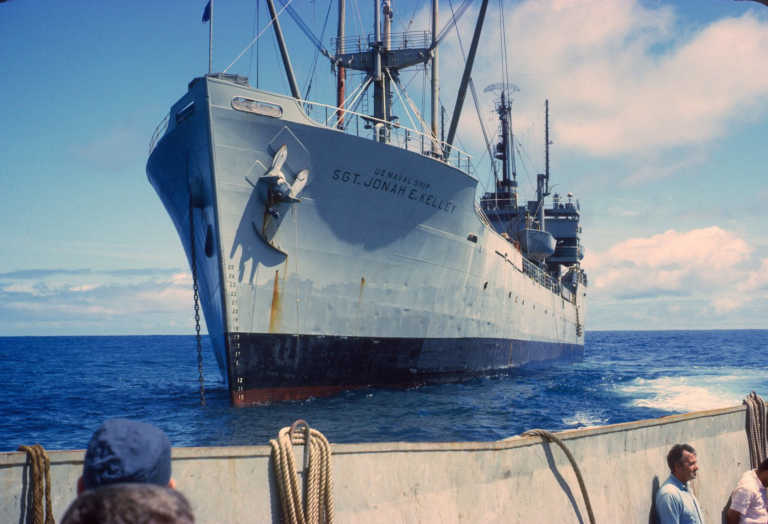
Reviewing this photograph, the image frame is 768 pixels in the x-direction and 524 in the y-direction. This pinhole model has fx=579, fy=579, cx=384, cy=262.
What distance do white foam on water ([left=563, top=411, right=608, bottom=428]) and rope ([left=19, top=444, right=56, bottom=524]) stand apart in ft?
42.2

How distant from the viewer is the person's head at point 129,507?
1163 millimetres

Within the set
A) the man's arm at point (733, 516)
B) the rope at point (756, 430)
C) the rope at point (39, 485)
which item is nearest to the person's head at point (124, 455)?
the rope at point (39, 485)

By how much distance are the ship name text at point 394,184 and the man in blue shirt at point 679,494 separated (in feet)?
35.9

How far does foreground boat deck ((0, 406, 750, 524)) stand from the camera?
329 cm

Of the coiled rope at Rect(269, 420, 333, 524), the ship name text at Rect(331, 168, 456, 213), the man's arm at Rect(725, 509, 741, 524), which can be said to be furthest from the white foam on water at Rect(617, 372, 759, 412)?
the coiled rope at Rect(269, 420, 333, 524)

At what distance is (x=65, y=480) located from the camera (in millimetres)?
3111

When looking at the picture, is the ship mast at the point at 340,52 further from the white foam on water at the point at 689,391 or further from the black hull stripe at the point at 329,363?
the white foam on water at the point at 689,391

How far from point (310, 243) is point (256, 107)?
136 inches

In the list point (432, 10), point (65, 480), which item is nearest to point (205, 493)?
point (65, 480)

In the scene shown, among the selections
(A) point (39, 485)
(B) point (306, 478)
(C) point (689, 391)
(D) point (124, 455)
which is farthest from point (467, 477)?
(C) point (689, 391)

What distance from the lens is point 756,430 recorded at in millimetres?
6023

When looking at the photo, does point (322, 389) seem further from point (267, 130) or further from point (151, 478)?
point (151, 478)

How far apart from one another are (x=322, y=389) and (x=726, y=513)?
1049 cm

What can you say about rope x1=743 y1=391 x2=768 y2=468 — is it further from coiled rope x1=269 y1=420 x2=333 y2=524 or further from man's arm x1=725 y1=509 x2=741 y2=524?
coiled rope x1=269 y1=420 x2=333 y2=524
